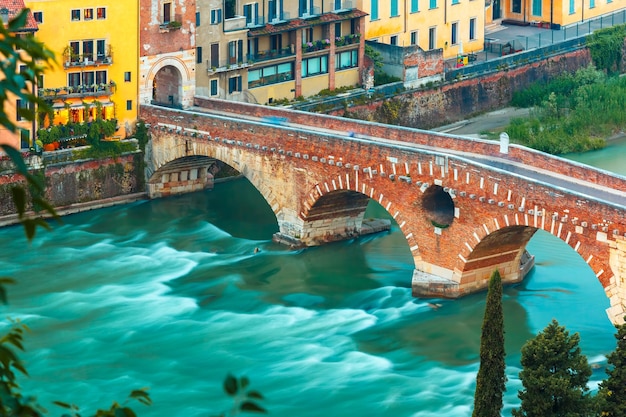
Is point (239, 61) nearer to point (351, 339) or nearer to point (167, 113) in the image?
point (167, 113)

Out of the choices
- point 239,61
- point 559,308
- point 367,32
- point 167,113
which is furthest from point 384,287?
point 367,32

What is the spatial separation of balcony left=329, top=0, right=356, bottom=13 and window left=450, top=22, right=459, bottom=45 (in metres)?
8.74

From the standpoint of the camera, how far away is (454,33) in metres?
82.1

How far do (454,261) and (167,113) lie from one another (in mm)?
17989

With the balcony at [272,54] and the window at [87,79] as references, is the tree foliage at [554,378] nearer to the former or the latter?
the window at [87,79]

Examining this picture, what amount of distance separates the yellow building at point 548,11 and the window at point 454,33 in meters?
7.96

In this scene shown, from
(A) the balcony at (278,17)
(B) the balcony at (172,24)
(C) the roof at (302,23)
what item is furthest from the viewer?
(A) the balcony at (278,17)

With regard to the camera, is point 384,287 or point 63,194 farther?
point 63,194

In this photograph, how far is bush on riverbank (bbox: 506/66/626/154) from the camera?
72875 mm

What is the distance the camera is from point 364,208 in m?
58.0

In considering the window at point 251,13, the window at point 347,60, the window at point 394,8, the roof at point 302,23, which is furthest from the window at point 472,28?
the window at point 251,13

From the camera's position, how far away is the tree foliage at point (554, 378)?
3434 cm

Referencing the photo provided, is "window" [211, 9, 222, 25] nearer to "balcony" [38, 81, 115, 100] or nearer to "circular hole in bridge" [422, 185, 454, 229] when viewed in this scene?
"balcony" [38, 81, 115, 100]

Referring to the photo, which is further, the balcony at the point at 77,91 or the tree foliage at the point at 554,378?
the balcony at the point at 77,91
